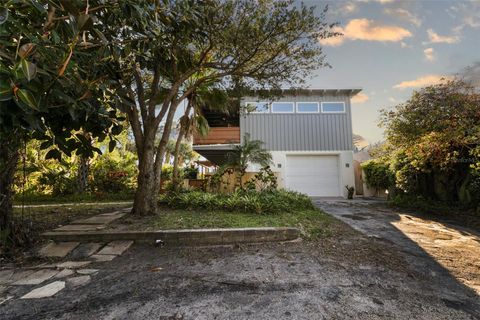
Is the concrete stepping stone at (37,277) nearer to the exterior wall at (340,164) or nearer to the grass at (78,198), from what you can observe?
the grass at (78,198)

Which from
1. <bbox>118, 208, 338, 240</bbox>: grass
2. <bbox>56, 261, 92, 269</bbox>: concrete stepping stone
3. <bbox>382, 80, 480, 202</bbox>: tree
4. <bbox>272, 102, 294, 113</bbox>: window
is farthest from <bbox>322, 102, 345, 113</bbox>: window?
<bbox>56, 261, 92, 269</bbox>: concrete stepping stone

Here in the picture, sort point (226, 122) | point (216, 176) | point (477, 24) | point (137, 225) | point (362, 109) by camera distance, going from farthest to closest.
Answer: point (226, 122), point (362, 109), point (216, 176), point (477, 24), point (137, 225)

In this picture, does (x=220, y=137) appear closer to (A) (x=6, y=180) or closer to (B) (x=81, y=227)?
(B) (x=81, y=227)

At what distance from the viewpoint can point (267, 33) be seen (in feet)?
18.1

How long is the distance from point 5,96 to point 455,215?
30.2 ft

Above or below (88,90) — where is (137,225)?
below

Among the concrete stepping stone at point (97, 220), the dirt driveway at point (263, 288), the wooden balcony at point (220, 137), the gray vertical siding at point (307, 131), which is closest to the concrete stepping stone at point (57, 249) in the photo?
the dirt driveway at point (263, 288)

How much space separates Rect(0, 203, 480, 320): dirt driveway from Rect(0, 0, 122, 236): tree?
1.57m

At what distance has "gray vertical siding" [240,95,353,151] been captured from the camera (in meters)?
13.5

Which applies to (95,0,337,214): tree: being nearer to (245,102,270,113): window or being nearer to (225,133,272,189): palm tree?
(245,102,270,113): window

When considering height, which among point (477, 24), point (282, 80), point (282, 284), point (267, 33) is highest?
point (477, 24)

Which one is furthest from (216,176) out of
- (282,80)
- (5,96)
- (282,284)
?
(5,96)

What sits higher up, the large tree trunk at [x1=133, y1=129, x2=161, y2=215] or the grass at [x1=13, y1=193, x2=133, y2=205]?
the large tree trunk at [x1=133, y1=129, x2=161, y2=215]

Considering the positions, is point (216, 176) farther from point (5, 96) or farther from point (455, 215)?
point (5, 96)
